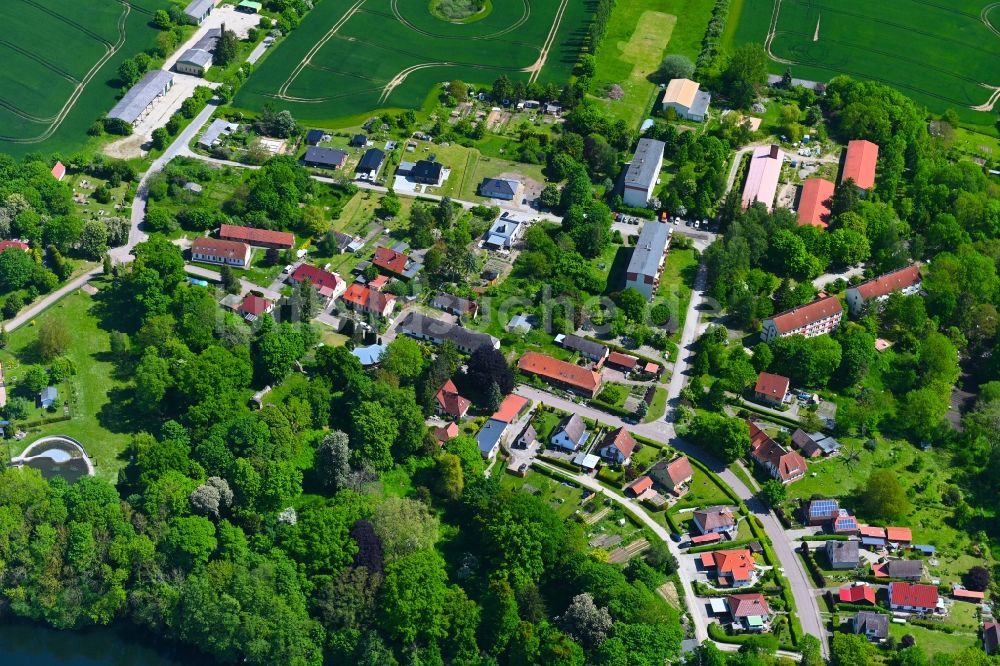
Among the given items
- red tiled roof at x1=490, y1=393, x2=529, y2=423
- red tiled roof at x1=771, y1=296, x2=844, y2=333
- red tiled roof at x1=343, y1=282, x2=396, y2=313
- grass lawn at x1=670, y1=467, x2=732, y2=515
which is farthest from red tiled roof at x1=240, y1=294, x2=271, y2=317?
red tiled roof at x1=771, y1=296, x2=844, y2=333

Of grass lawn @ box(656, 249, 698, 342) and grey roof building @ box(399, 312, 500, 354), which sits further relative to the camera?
grass lawn @ box(656, 249, 698, 342)

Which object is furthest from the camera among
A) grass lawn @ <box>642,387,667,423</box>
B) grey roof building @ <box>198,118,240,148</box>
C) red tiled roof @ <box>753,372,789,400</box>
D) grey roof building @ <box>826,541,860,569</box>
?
grey roof building @ <box>198,118,240,148</box>

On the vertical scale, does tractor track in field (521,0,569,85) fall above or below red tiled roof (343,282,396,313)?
above

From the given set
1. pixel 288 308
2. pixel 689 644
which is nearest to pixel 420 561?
pixel 689 644

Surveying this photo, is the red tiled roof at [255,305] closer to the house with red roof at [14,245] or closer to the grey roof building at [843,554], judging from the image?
the house with red roof at [14,245]

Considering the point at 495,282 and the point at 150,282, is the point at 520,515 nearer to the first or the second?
the point at 495,282

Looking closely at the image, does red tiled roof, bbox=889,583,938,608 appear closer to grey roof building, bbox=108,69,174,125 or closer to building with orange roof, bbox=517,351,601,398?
building with orange roof, bbox=517,351,601,398
